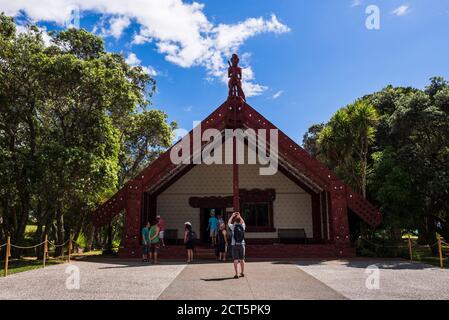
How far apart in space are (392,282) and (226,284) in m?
3.64

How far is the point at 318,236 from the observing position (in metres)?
17.5

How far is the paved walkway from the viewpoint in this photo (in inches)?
244

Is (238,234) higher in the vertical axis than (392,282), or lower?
higher

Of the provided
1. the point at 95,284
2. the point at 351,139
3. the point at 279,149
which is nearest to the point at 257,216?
Result: the point at 279,149

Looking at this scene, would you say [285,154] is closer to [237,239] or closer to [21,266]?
[237,239]

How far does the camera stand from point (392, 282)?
764 centimetres

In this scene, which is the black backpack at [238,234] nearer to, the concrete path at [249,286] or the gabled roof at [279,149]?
the concrete path at [249,286]

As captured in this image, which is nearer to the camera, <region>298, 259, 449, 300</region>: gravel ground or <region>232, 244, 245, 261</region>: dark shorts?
<region>298, 259, 449, 300</region>: gravel ground

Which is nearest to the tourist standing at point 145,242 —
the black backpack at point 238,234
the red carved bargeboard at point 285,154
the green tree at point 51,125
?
the red carved bargeboard at point 285,154

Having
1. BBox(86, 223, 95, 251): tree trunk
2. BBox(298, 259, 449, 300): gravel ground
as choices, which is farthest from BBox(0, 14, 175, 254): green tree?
BBox(298, 259, 449, 300): gravel ground

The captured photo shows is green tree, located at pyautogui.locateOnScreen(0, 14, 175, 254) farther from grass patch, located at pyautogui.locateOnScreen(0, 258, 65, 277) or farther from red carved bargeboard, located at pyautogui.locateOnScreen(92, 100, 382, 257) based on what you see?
grass patch, located at pyautogui.locateOnScreen(0, 258, 65, 277)
